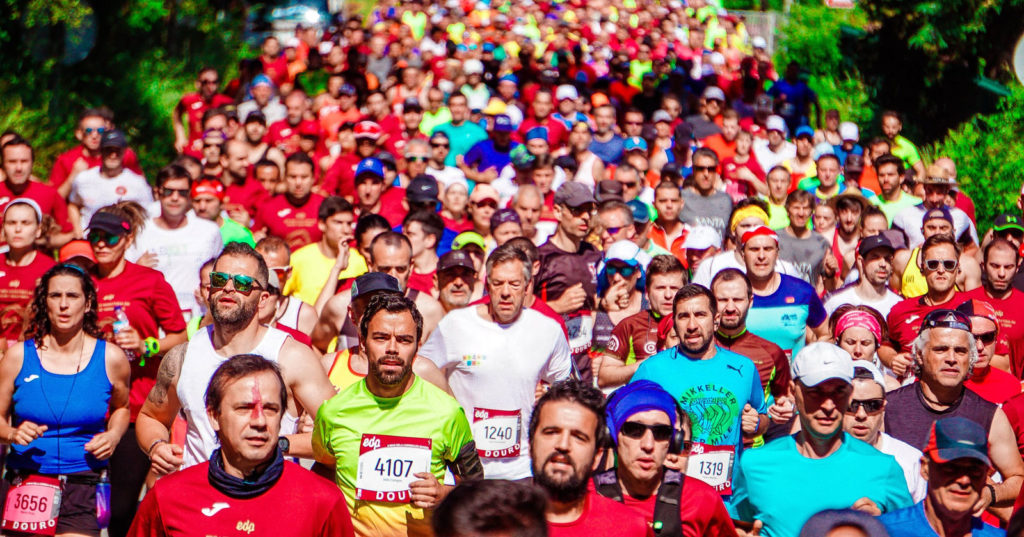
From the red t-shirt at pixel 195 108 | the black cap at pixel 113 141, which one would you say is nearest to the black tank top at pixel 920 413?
the black cap at pixel 113 141

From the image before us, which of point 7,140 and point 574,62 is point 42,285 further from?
point 574,62

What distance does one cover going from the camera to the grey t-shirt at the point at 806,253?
30.9 ft

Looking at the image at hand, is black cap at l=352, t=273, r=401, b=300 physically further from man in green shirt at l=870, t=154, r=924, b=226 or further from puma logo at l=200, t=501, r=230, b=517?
man in green shirt at l=870, t=154, r=924, b=226

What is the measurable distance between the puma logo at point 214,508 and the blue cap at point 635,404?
53.0 inches

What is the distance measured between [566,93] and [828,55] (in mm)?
7786

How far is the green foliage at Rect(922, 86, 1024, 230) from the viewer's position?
1320 cm

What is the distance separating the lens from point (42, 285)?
6.00 metres

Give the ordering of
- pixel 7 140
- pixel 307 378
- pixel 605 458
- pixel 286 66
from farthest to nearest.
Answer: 1. pixel 286 66
2. pixel 7 140
3. pixel 307 378
4. pixel 605 458

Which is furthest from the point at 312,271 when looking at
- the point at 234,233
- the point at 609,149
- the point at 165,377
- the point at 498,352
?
the point at 609,149

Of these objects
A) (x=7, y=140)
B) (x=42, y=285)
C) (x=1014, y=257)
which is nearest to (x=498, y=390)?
(x=42, y=285)

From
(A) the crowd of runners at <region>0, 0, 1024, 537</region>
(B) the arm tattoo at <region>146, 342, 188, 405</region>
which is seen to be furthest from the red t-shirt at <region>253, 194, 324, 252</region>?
(B) the arm tattoo at <region>146, 342, 188, 405</region>

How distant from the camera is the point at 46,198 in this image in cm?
980

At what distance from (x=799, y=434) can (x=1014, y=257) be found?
3.32m

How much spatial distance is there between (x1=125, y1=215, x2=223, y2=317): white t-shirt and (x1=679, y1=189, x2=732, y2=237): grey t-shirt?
13.3ft
